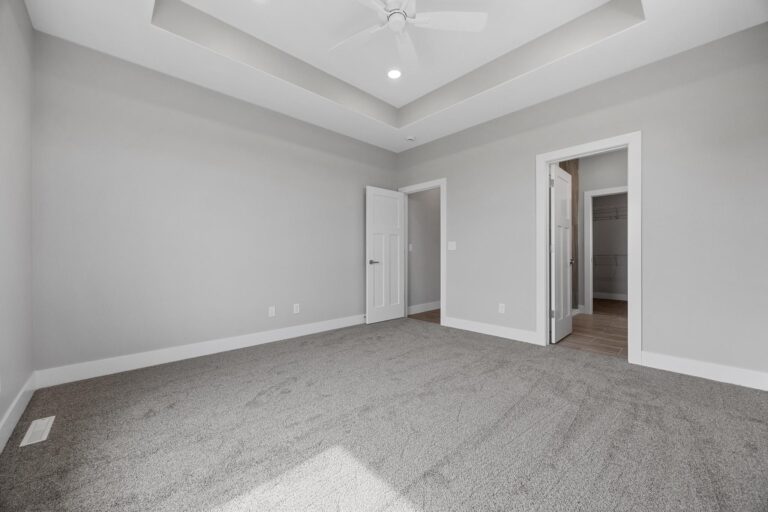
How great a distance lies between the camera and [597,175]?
543cm

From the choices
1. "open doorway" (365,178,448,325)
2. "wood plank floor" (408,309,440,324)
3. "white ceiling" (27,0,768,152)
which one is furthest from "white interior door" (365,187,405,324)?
"white ceiling" (27,0,768,152)

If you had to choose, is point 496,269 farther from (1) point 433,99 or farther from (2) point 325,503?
(2) point 325,503

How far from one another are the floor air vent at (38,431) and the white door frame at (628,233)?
411 centimetres

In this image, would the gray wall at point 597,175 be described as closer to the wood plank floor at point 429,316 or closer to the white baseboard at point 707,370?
the wood plank floor at point 429,316

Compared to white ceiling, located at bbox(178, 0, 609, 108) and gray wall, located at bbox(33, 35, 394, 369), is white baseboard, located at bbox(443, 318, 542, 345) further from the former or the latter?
white ceiling, located at bbox(178, 0, 609, 108)

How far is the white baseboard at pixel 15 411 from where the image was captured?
171cm

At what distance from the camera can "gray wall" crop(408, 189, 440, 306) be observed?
553 centimetres

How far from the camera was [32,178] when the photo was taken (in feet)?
7.96

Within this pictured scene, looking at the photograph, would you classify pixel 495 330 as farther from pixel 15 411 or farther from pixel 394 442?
pixel 15 411

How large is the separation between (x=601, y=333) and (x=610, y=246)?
441 centimetres

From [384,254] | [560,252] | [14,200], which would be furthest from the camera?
[384,254]

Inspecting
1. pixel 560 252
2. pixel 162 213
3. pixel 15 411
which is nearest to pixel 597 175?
pixel 560 252

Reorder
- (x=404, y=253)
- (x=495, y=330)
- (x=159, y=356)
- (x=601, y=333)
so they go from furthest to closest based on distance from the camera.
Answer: (x=404, y=253)
(x=601, y=333)
(x=495, y=330)
(x=159, y=356)

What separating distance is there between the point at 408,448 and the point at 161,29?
134 inches
